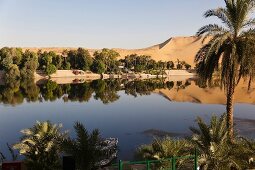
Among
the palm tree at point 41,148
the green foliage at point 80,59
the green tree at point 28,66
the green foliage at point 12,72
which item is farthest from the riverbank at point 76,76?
the palm tree at point 41,148

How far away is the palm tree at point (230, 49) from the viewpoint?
730 inches

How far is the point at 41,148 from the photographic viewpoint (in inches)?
724

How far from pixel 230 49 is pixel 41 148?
34.8 ft

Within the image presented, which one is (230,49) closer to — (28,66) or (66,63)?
(28,66)

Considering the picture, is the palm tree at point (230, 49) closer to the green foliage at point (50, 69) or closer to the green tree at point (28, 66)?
the green tree at point (28, 66)

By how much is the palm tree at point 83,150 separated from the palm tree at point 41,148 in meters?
2.35

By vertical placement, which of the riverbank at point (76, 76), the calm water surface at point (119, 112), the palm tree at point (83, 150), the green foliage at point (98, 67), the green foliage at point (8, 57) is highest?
the green foliage at point (8, 57)

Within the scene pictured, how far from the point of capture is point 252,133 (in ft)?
123

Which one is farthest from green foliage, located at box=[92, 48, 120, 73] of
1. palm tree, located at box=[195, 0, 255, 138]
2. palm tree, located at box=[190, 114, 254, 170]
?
palm tree, located at box=[190, 114, 254, 170]

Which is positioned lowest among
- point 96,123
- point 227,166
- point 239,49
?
point 96,123

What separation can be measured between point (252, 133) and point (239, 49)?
20978mm

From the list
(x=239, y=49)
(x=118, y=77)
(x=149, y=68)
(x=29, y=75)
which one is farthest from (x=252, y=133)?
(x=149, y=68)

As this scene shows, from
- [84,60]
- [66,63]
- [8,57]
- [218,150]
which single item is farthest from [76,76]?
[218,150]

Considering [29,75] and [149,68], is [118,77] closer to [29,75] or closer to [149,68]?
[149,68]
